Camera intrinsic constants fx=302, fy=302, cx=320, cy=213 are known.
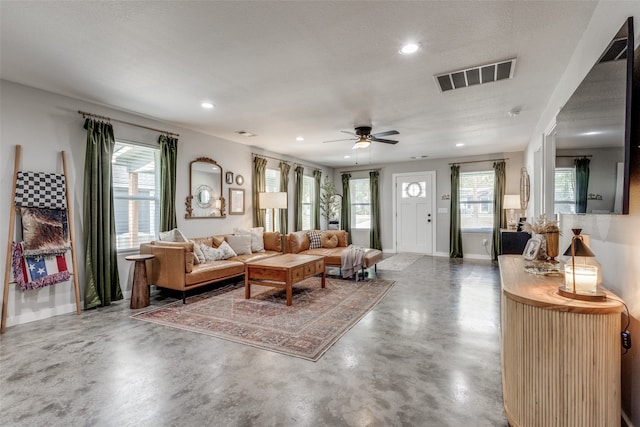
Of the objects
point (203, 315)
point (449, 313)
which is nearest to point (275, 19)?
point (203, 315)

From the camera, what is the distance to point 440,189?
7.86 m

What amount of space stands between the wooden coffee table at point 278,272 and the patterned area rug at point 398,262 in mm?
2445

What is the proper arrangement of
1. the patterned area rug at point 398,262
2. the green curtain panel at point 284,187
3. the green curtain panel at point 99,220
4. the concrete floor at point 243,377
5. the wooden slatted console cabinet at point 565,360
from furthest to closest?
the green curtain panel at point 284,187 → the patterned area rug at point 398,262 → the green curtain panel at point 99,220 → the concrete floor at point 243,377 → the wooden slatted console cabinet at point 565,360

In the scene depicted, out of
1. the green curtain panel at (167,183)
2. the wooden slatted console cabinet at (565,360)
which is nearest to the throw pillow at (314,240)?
the green curtain panel at (167,183)

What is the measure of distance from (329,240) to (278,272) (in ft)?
7.55

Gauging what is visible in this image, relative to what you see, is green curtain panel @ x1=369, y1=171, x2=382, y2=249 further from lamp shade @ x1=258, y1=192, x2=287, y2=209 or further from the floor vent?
the floor vent

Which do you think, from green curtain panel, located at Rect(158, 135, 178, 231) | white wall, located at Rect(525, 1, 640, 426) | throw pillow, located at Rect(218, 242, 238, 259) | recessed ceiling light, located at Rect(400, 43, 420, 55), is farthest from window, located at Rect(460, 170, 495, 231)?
green curtain panel, located at Rect(158, 135, 178, 231)

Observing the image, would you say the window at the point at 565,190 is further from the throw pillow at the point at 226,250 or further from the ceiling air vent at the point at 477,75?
the throw pillow at the point at 226,250

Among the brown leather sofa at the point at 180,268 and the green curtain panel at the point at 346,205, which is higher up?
the green curtain panel at the point at 346,205

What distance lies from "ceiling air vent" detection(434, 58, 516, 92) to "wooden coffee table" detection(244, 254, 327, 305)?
9.00 feet

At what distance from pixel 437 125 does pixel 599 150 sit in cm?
327

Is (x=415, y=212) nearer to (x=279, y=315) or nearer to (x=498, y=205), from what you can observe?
(x=498, y=205)

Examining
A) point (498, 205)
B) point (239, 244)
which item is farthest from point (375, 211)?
point (239, 244)

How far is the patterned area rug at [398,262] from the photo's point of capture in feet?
20.6
